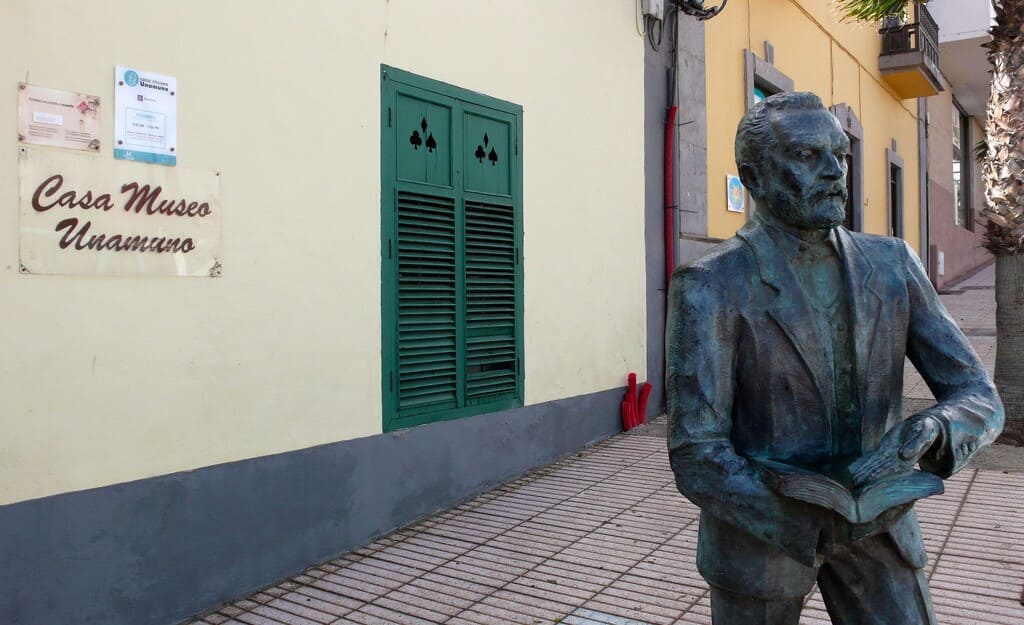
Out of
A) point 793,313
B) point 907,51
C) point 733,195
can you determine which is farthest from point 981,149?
point 793,313

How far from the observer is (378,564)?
15.8 ft

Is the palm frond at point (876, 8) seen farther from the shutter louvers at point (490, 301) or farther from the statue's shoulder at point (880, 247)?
the statue's shoulder at point (880, 247)

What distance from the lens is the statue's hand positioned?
1698 millimetres

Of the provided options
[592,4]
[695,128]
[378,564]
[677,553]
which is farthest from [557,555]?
[695,128]

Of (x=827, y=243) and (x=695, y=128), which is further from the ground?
(x=695, y=128)

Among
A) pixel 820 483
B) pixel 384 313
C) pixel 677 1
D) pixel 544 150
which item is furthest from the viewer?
pixel 677 1

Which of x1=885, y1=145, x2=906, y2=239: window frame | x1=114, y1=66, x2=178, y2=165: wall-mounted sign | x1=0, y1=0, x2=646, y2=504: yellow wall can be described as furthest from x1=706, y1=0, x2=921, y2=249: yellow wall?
x1=114, y1=66, x2=178, y2=165: wall-mounted sign

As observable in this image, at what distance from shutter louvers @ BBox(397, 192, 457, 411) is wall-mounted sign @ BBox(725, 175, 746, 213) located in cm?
452

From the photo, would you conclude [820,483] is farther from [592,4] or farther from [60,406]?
[592,4]

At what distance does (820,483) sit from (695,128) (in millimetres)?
7470

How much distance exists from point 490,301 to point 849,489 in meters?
4.60

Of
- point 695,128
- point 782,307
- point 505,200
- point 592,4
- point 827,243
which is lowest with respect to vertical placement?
point 782,307

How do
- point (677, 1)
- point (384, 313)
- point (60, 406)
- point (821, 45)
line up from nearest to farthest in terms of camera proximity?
point (60, 406) < point (384, 313) < point (677, 1) < point (821, 45)

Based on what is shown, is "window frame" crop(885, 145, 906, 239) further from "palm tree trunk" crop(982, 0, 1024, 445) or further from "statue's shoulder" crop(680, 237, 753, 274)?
"statue's shoulder" crop(680, 237, 753, 274)
